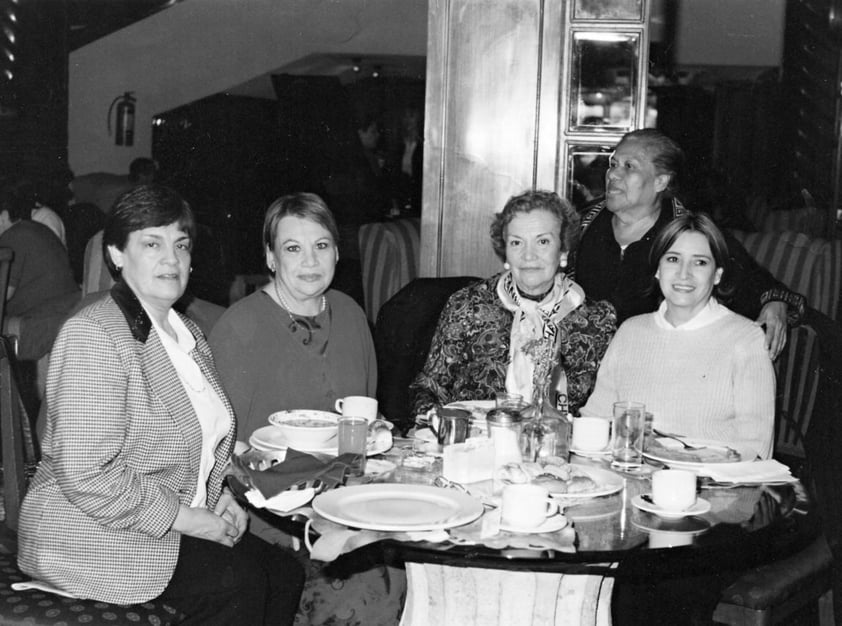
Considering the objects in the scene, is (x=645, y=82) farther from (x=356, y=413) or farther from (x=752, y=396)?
(x=356, y=413)

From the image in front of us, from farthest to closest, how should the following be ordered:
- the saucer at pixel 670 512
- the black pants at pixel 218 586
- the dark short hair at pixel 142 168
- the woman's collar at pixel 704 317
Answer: the dark short hair at pixel 142 168 → the woman's collar at pixel 704 317 → the black pants at pixel 218 586 → the saucer at pixel 670 512

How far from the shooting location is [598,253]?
371 cm

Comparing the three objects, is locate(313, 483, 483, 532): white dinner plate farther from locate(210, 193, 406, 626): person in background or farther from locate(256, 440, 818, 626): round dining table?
locate(210, 193, 406, 626): person in background

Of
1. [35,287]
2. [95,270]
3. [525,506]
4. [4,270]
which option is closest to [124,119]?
[35,287]

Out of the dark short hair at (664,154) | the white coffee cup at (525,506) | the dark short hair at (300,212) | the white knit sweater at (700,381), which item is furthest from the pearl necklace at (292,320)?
the dark short hair at (664,154)

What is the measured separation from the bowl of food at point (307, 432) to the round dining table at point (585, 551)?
16cm

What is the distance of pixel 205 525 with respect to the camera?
230 centimetres

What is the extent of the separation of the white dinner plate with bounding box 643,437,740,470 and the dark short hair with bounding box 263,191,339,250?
1.13m

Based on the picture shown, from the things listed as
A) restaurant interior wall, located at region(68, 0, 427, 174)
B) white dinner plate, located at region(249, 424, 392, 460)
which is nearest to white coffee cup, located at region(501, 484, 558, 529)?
white dinner plate, located at region(249, 424, 392, 460)

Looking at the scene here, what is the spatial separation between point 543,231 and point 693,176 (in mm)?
2008

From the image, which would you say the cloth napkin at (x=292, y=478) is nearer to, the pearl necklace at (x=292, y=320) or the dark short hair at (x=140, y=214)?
the dark short hair at (x=140, y=214)

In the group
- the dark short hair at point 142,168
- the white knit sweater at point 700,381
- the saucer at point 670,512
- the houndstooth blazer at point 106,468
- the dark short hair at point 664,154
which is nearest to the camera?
the saucer at point 670,512

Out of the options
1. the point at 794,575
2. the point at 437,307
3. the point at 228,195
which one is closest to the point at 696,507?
the point at 794,575

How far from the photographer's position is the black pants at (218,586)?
7.41 feet
